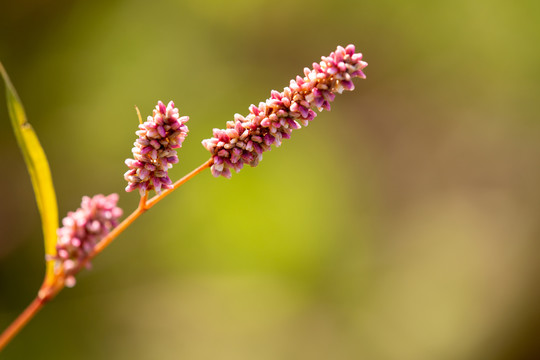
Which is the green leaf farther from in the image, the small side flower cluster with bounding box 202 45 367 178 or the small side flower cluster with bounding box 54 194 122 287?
the small side flower cluster with bounding box 202 45 367 178

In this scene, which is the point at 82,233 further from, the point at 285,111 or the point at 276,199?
the point at 276,199

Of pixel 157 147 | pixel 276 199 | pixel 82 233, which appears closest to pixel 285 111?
pixel 157 147

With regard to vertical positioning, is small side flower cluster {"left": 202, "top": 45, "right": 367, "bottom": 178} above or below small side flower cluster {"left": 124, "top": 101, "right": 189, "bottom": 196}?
above

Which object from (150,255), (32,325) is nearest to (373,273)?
(150,255)

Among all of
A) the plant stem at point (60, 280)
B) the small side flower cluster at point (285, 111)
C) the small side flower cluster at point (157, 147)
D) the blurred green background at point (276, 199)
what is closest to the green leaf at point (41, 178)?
the plant stem at point (60, 280)

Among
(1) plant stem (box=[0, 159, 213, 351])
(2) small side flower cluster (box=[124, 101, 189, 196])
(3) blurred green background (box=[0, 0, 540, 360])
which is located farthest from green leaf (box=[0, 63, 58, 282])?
(3) blurred green background (box=[0, 0, 540, 360])

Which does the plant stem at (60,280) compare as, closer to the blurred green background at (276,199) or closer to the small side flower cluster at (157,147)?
the small side flower cluster at (157,147)
